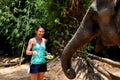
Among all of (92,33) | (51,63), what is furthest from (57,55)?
(92,33)

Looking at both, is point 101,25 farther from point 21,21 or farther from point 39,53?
point 21,21

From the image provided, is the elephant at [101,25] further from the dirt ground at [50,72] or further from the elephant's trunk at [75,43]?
the dirt ground at [50,72]

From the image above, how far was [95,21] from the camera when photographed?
1.26m

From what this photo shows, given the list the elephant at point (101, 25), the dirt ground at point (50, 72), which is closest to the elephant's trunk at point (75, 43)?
the elephant at point (101, 25)

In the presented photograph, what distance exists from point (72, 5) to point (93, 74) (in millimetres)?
1382

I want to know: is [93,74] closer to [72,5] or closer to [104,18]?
[72,5]

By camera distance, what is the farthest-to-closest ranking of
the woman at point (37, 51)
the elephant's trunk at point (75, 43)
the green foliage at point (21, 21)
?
the green foliage at point (21, 21)
the woman at point (37, 51)
the elephant's trunk at point (75, 43)

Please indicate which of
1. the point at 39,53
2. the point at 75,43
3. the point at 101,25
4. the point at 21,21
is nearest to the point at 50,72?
the point at 39,53

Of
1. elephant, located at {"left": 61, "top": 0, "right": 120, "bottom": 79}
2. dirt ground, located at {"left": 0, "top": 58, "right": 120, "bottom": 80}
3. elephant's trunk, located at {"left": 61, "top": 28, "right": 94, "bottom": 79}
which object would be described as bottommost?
dirt ground, located at {"left": 0, "top": 58, "right": 120, "bottom": 80}

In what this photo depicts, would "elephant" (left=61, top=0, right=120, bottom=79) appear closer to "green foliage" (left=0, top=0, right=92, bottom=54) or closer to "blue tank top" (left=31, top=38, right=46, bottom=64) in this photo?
"blue tank top" (left=31, top=38, right=46, bottom=64)

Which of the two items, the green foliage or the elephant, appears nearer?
the elephant

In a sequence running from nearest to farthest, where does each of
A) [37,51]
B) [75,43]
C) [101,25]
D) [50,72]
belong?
[101,25] → [75,43] → [37,51] → [50,72]

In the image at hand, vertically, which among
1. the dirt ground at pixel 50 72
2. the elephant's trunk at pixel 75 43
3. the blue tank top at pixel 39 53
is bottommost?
the dirt ground at pixel 50 72

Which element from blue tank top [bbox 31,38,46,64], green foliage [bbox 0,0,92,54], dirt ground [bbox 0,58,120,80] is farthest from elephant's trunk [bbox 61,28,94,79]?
green foliage [bbox 0,0,92,54]
